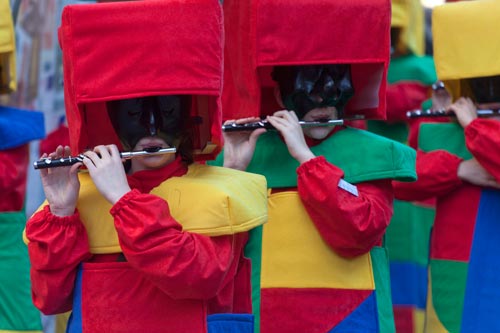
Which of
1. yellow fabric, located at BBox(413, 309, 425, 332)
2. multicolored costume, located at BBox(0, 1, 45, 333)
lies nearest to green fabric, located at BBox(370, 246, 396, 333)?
multicolored costume, located at BBox(0, 1, 45, 333)

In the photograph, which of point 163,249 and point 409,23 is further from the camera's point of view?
point 409,23

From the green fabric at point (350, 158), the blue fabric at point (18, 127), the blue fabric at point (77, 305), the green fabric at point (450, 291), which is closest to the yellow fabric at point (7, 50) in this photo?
the blue fabric at point (18, 127)

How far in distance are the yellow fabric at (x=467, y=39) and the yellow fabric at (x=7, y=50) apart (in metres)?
1.76

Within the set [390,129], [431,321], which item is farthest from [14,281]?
[390,129]

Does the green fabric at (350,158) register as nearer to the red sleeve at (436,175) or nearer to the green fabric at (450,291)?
the red sleeve at (436,175)

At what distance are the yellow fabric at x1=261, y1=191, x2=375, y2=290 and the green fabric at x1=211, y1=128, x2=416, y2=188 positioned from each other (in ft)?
0.37

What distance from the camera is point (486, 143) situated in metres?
4.12

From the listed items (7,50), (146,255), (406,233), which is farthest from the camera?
(406,233)

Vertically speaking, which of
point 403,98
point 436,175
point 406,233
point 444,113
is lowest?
point 406,233

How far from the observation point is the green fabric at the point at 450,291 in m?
4.22

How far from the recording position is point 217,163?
163 inches

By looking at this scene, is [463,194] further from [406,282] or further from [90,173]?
[406,282]

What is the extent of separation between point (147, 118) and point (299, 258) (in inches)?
32.7

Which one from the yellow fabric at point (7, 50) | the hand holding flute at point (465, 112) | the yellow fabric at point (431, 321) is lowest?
the yellow fabric at point (431, 321)
